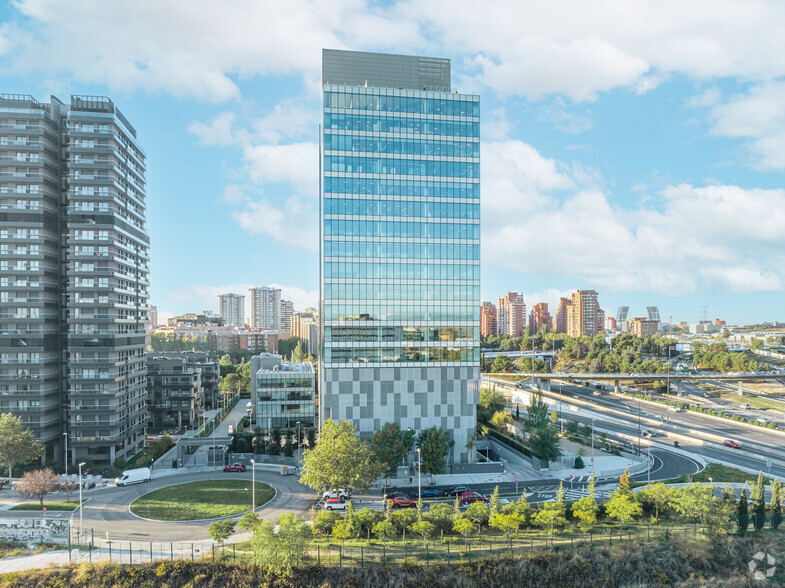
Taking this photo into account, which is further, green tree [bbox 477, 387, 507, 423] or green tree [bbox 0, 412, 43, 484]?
green tree [bbox 477, 387, 507, 423]

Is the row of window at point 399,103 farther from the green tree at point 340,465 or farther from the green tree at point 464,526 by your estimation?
the green tree at point 464,526

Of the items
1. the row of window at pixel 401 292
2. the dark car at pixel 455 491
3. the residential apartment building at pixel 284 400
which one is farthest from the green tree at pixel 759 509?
the residential apartment building at pixel 284 400

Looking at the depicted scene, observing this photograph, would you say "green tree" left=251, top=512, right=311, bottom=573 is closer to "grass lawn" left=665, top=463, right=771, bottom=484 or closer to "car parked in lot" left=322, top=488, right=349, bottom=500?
"car parked in lot" left=322, top=488, right=349, bottom=500

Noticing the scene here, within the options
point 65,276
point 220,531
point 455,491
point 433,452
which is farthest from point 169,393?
point 455,491

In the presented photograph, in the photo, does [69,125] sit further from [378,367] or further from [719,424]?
[719,424]

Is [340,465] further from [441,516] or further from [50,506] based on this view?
[50,506]

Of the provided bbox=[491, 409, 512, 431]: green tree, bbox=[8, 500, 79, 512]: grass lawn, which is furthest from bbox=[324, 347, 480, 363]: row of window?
bbox=[8, 500, 79, 512]: grass lawn
